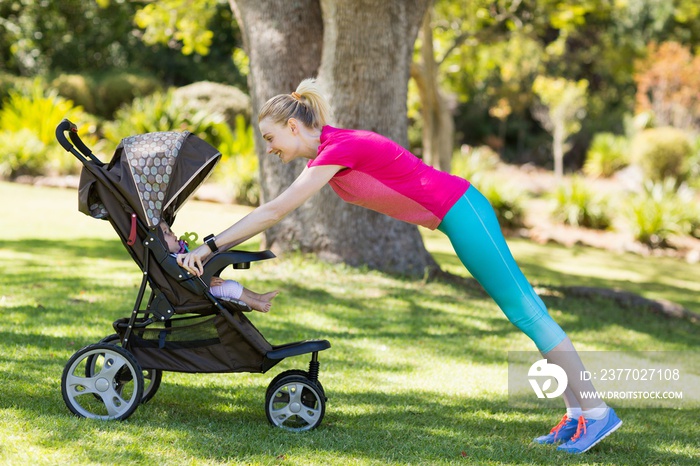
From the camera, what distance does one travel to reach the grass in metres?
3.72

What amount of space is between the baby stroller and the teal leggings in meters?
0.84

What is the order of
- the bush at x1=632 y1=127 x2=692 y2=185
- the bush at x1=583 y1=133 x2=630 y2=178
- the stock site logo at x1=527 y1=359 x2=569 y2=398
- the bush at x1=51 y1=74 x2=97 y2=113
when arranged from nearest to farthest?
the stock site logo at x1=527 y1=359 x2=569 y2=398
the bush at x1=632 y1=127 x2=692 y2=185
the bush at x1=51 y1=74 x2=97 y2=113
the bush at x1=583 y1=133 x2=630 y2=178

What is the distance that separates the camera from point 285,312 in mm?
6879

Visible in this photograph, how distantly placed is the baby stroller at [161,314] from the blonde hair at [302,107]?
382 mm

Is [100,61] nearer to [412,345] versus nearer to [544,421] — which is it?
[412,345]

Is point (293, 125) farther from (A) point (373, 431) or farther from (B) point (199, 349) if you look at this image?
(A) point (373, 431)

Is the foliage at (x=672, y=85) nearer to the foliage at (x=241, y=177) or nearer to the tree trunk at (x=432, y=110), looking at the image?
the tree trunk at (x=432, y=110)

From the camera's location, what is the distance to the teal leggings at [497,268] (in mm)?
3826

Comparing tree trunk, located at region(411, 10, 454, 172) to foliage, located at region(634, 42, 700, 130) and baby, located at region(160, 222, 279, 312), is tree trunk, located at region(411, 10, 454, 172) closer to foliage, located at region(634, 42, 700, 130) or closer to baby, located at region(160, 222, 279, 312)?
baby, located at region(160, 222, 279, 312)

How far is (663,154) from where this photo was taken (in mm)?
20172

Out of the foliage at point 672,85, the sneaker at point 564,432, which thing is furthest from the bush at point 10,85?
the sneaker at point 564,432

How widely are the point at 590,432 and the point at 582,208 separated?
40.0 feet

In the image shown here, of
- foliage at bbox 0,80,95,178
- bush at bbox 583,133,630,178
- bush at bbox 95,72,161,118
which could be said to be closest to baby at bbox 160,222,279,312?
foliage at bbox 0,80,95,178

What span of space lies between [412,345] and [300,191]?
2.75 meters
